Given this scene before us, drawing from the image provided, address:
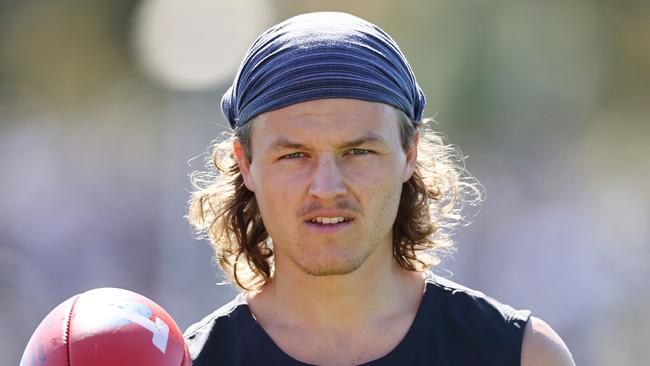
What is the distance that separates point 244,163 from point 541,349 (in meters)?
1.12

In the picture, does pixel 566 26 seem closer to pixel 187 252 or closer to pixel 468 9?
pixel 468 9

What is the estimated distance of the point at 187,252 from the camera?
1115cm

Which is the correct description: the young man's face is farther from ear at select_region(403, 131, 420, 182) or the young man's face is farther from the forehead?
ear at select_region(403, 131, 420, 182)

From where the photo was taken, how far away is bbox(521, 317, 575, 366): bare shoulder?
11.1 feet

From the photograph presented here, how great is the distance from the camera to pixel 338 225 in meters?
3.37

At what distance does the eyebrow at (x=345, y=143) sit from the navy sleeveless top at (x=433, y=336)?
531 mm

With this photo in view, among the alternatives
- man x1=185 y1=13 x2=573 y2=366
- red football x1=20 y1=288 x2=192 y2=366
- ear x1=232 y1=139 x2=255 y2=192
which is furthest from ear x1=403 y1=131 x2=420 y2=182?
red football x1=20 y1=288 x2=192 y2=366

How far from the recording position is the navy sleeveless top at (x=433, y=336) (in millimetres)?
3396

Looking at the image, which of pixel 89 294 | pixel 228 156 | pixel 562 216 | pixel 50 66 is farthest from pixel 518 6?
pixel 89 294

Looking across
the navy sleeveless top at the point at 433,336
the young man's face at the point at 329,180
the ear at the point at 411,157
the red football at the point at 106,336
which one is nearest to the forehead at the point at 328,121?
the young man's face at the point at 329,180

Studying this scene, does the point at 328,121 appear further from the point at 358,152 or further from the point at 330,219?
the point at 330,219

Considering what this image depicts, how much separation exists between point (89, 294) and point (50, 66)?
13078 mm

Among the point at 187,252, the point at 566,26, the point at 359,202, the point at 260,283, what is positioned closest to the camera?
the point at 359,202

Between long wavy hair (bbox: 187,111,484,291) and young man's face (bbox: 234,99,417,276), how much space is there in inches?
9.5
